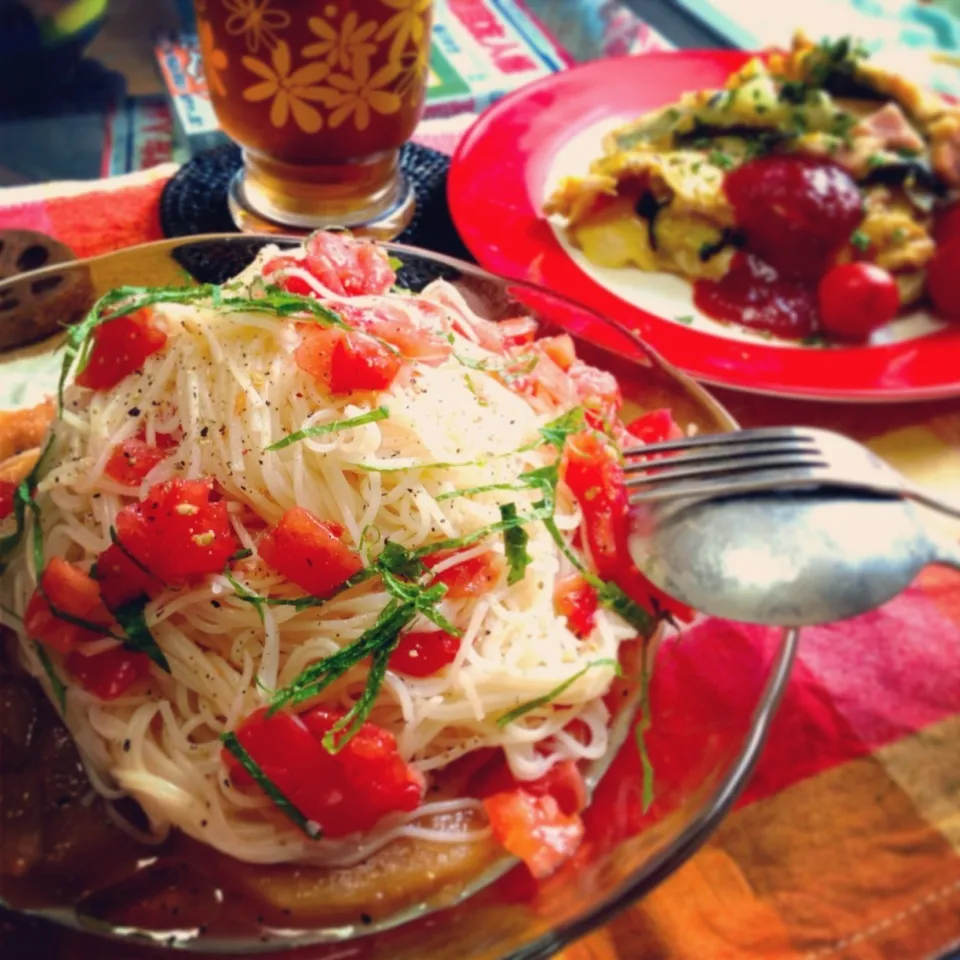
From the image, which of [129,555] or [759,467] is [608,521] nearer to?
[759,467]

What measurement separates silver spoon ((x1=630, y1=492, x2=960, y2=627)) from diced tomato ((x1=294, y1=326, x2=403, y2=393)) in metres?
0.58

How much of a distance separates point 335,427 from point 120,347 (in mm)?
526

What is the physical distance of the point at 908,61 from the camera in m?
4.70

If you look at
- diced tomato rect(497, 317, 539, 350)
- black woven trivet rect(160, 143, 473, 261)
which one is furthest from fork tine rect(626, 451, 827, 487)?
black woven trivet rect(160, 143, 473, 261)

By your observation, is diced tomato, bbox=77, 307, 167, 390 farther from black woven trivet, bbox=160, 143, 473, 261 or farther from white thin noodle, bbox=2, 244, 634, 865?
black woven trivet, bbox=160, 143, 473, 261

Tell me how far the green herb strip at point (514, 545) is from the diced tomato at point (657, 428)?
46cm

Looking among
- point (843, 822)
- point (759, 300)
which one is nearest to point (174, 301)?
point (843, 822)

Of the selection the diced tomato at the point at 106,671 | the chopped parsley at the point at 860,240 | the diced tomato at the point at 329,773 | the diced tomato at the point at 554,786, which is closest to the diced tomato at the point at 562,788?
the diced tomato at the point at 554,786

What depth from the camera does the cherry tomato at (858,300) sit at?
286 centimetres

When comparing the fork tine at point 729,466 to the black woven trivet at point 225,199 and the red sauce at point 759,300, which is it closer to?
the red sauce at point 759,300

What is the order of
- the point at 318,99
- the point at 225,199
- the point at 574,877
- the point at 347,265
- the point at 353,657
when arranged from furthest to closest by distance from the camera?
the point at 225,199 → the point at 318,99 → the point at 347,265 → the point at 353,657 → the point at 574,877

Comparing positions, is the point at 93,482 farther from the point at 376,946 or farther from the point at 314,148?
the point at 314,148

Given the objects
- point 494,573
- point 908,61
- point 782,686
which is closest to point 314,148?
point 494,573

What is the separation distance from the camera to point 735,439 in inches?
72.5
